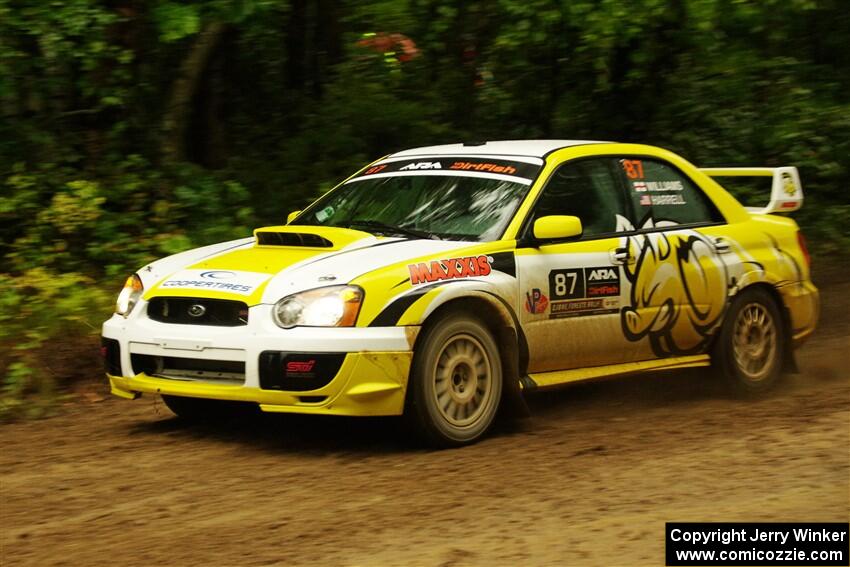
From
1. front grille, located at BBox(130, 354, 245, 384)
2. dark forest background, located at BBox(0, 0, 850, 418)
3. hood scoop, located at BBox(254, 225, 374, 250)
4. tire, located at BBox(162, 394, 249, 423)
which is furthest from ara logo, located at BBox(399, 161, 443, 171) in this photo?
dark forest background, located at BBox(0, 0, 850, 418)

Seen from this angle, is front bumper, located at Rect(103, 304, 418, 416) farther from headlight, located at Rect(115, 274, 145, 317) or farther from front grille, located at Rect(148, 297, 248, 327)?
headlight, located at Rect(115, 274, 145, 317)

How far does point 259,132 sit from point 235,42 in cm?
99

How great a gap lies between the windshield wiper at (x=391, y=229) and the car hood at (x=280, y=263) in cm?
16

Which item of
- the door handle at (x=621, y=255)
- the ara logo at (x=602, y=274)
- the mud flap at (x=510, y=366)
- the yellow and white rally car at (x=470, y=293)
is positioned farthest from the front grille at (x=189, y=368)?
the door handle at (x=621, y=255)

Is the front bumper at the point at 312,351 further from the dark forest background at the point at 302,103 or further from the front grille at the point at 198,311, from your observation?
the dark forest background at the point at 302,103

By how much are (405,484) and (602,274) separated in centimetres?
218

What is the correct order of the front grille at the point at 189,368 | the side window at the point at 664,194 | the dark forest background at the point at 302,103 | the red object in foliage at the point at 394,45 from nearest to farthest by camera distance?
the front grille at the point at 189,368 < the side window at the point at 664,194 < the dark forest background at the point at 302,103 < the red object in foliage at the point at 394,45

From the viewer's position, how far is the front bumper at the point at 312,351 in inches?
263

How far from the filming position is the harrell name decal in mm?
6961

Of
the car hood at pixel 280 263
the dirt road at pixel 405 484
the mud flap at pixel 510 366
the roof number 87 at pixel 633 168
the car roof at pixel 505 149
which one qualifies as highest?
Answer: the car roof at pixel 505 149

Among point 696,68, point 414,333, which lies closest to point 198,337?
point 414,333

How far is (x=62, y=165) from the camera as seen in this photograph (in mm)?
12352

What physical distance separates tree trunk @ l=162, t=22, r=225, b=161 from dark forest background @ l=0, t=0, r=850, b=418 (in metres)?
0.02

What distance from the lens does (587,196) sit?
8109 millimetres
